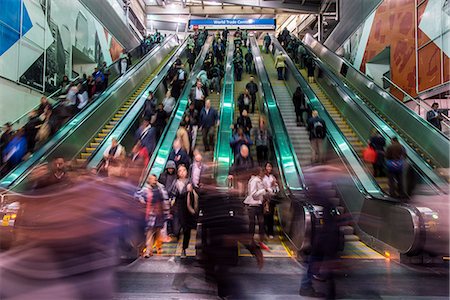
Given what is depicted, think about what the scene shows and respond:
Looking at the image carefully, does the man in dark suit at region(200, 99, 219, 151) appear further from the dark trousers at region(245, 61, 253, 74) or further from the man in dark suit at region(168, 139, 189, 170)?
the dark trousers at region(245, 61, 253, 74)

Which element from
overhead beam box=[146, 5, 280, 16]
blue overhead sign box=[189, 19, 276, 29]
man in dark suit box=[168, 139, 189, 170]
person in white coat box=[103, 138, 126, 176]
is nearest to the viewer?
person in white coat box=[103, 138, 126, 176]

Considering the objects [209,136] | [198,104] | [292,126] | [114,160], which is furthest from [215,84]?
[114,160]

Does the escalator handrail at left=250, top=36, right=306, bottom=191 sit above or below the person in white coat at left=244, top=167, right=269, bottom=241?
above

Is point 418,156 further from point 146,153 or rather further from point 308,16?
point 308,16

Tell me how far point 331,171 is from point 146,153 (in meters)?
4.59

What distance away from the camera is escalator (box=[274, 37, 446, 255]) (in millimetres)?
4961

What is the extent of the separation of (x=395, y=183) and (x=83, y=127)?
656cm

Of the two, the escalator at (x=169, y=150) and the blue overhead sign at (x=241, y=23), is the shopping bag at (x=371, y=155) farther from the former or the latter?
the blue overhead sign at (x=241, y=23)

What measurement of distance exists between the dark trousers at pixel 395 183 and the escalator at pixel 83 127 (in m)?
6.00

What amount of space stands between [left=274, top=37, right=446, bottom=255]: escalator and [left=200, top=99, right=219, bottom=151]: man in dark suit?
271 centimetres

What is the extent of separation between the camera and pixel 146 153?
24.5 ft

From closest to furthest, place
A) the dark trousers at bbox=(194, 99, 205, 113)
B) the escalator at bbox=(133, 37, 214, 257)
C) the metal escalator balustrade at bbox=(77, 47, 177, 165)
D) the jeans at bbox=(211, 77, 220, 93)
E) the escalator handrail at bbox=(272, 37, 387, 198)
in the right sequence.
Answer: the escalator at bbox=(133, 37, 214, 257)
the escalator handrail at bbox=(272, 37, 387, 198)
the metal escalator balustrade at bbox=(77, 47, 177, 165)
the dark trousers at bbox=(194, 99, 205, 113)
the jeans at bbox=(211, 77, 220, 93)

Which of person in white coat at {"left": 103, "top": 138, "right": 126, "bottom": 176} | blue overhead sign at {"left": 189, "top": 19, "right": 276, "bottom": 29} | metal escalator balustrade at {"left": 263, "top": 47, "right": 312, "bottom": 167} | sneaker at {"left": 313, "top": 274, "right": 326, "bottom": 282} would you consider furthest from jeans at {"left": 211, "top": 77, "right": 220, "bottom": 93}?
blue overhead sign at {"left": 189, "top": 19, "right": 276, "bottom": 29}

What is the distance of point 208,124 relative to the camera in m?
9.12
